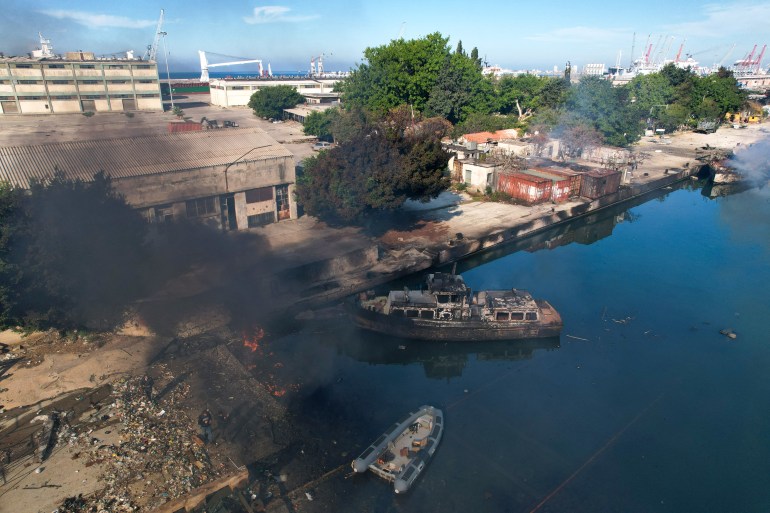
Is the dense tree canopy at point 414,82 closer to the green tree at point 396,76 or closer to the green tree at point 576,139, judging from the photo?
the green tree at point 396,76

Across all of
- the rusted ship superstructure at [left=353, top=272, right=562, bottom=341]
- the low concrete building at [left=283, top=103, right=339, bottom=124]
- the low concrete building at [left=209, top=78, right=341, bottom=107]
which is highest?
the low concrete building at [left=209, top=78, right=341, bottom=107]

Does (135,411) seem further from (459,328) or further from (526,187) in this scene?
(526,187)

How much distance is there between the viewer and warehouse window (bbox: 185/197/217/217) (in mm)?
28797

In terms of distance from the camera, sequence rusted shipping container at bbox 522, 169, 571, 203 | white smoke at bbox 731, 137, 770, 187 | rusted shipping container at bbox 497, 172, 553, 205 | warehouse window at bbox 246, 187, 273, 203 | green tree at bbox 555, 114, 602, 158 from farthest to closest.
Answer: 1. white smoke at bbox 731, 137, 770, 187
2. green tree at bbox 555, 114, 602, 158
3. rusted shipping container at bbox 522, 169, 571, 203
4. rusted shipping container at bbox 497, 172, 553, 205
5. warehouse window at bbox 246, 187, 273, 203

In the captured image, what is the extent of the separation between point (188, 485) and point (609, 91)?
2664 inches

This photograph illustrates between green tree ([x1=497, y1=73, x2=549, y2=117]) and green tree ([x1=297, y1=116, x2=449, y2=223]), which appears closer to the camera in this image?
green tree ([x1=297, y1=116, x2=449, y2=223])

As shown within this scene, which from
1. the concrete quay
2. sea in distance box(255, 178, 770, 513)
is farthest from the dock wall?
sea in distance box(255, 178, 770, 513)

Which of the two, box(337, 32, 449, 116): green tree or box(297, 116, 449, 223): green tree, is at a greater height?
box(337, 32, 449, 116): green tree

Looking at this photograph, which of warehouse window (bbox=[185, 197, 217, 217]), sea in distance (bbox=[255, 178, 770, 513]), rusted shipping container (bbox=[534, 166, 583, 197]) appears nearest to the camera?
sea in distance (bbox=[255, 178, 770, 513])

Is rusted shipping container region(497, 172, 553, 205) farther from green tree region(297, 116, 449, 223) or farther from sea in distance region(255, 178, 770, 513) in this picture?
green tree region(297, 116, 449, 223)

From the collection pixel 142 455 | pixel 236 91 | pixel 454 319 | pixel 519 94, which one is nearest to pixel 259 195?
pixel 454 319

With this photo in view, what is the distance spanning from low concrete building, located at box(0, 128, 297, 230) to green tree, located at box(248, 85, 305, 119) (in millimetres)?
51521

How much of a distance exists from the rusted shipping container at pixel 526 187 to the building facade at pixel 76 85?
62.4m

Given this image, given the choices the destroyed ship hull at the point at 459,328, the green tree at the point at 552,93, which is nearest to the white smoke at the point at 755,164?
the green tree at the point at 552,93
